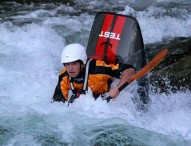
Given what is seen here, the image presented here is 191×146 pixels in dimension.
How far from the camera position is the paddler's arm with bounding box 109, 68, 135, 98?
4.71m

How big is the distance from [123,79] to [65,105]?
750 mm

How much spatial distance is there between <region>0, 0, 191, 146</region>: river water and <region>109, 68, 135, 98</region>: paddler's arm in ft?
0.72

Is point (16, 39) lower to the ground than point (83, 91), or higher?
lower

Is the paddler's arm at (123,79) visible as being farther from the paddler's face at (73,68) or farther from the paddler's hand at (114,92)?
the paddler's face at (73,68)

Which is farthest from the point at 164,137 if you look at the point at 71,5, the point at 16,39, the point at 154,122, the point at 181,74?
the point at 71,5

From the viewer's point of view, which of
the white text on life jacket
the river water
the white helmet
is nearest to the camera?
the river water

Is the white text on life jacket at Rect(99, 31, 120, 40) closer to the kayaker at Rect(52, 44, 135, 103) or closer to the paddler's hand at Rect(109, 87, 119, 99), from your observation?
the kayaker at Rect(52, 44, 135, 103)

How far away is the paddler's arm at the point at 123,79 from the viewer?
185 inches

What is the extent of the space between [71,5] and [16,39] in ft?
9.10

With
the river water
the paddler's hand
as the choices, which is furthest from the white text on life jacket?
the paddler's hand

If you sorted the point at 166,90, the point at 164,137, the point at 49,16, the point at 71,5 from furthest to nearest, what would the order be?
the point at 71,5 < the point at 49,16 < the point at 166,90 < the point at 164,137

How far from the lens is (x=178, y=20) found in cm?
883

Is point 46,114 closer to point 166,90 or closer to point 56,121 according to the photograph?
point 56,121

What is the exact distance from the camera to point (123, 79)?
4.87 m
